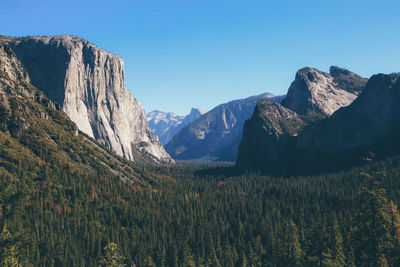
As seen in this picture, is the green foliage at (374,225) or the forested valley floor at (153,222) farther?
the forested valley floor at (153,222)

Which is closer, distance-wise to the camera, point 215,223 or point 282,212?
point 215,223

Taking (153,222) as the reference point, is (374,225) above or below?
above

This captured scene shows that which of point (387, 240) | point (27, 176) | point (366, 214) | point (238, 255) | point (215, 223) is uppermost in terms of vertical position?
point (27, 176)

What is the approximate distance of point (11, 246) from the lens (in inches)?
2447

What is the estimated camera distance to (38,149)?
7190 inches

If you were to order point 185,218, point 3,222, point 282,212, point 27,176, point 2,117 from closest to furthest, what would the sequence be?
point 3,222
point 27,176
point 185,218
point 282,212
point 2,117

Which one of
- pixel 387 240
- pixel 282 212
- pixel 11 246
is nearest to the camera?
pixel 387 240

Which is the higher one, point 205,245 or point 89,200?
point 89,200

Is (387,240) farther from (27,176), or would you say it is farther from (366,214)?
(27,176)

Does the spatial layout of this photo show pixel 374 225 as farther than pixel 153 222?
No

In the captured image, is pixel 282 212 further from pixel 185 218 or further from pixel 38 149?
pixel 38 149

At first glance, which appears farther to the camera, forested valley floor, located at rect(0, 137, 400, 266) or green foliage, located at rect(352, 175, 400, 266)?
forested valley floor, located at rect(0, 137, 400, 266)

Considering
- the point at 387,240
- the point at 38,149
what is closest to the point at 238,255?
the point at 387,240

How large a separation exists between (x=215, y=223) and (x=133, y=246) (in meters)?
40.7
